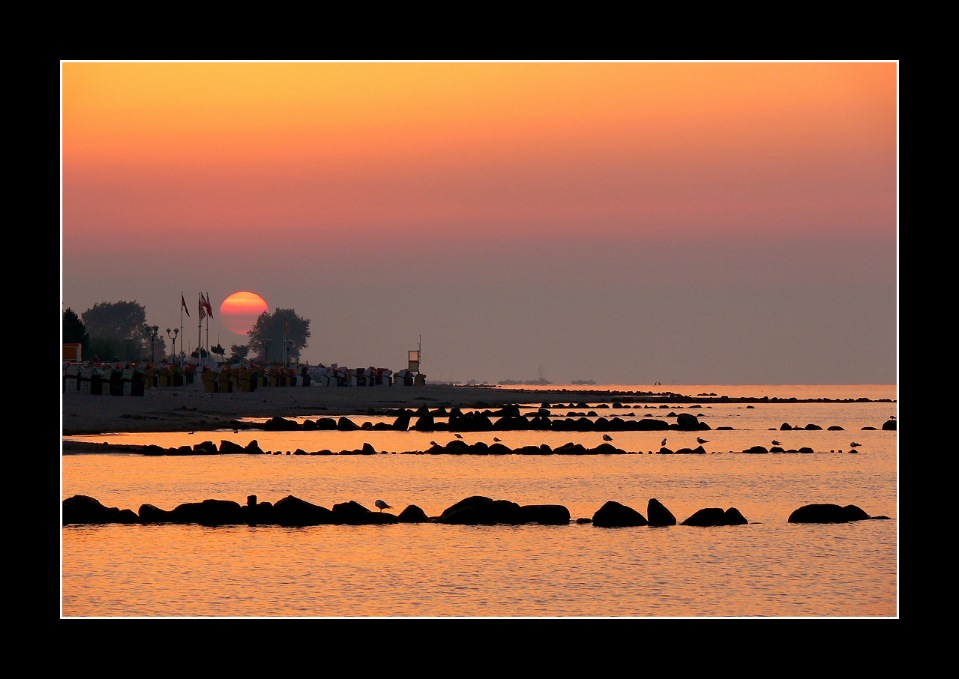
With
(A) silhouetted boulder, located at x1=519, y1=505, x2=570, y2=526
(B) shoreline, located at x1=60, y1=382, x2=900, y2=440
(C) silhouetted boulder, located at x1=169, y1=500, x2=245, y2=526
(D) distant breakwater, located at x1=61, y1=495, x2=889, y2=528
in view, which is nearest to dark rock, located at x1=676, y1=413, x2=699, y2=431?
(B) shoreline, located at x1=60, y1=382, x2=900, y2=440

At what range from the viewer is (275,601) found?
66.4 ft

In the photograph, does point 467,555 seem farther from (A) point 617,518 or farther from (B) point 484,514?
(A) point 617,518

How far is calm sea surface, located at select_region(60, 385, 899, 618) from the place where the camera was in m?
20.4

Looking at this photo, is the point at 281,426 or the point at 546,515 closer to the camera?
the point at 546,515

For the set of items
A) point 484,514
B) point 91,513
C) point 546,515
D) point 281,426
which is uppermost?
point 91,513

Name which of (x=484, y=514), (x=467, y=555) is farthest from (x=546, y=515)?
(x=467, y=555)

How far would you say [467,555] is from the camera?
2439cm

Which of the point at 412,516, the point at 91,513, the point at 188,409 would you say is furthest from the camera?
the point at 188,409

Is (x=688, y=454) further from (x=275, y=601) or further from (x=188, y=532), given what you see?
(x=275, y=601)

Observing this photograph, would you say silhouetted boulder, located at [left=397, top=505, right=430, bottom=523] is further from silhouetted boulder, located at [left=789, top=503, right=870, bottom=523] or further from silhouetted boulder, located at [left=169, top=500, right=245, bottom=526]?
silhouetted boulder, located at [left=789, top=503, right=870, bottom=523]
